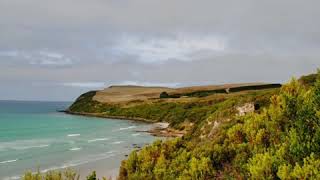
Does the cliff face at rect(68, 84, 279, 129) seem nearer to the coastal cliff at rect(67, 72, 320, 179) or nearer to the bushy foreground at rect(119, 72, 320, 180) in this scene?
the coastal cliff at rect(67, 72, 320, 179)

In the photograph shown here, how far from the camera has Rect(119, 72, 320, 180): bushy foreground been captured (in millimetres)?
10648

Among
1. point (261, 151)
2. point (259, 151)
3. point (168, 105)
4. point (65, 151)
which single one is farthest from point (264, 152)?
point (168, 105)

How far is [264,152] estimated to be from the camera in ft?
42.0

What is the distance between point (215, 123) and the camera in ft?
167

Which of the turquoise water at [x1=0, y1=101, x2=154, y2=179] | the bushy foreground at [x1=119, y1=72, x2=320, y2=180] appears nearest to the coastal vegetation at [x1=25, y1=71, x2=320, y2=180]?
the bushy foreground at [x1=119, y1=72, x2=320, y2=180]

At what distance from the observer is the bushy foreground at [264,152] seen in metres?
10.6

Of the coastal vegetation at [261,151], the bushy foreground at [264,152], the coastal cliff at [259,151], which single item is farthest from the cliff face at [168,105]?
the bushy foreground at [264,152]

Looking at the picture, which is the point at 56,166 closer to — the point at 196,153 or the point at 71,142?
the point at 71,142

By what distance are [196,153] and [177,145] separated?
151 inches

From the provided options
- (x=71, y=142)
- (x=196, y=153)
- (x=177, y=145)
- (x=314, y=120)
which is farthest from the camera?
(x=71, y=142)

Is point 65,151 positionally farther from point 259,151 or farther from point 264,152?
point 264,152

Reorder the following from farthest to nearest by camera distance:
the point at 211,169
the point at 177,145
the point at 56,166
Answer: the point at 56,166, the point at 177,145, the point at 211,169

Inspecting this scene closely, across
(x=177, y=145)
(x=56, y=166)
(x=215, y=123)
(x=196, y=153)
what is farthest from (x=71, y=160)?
(x=196, y=153)

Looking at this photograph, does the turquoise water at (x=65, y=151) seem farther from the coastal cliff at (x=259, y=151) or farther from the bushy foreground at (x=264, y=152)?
the bushy foreground at (x=264, y=152)
